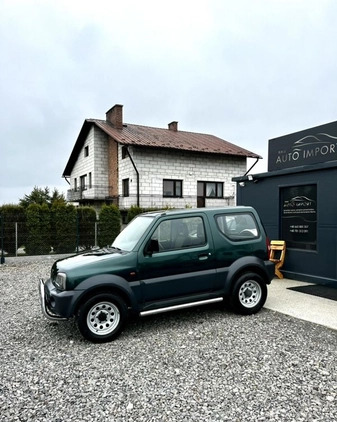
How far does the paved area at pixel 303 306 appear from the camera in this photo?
527cm

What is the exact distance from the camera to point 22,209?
14164 mm

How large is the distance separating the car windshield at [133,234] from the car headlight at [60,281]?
3.31 ft

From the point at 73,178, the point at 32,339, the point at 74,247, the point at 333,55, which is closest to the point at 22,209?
the point at 74,247

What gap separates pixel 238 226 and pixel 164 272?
157cm

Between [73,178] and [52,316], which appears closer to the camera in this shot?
[52,316]

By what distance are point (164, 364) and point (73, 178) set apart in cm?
3007

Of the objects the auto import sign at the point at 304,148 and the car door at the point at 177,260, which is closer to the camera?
the car door at the point at 177,260

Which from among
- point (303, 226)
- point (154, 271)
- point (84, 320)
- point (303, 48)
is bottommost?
point (84, 320)

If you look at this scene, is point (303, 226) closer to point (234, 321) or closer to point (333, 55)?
point (234, 321)

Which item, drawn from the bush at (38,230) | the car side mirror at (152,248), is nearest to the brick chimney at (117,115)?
the bush at (38,230)

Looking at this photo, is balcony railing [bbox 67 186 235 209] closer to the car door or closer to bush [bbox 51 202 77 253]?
bush [bbox 51 202 77 253]

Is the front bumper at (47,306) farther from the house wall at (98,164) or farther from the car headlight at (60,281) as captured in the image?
the house wall at (98,164)

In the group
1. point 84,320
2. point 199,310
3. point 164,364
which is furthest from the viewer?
point 199,310

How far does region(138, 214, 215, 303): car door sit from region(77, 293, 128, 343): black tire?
428 millimetres
